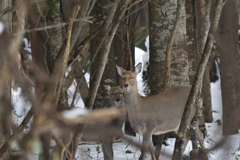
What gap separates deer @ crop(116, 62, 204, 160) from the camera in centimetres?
638

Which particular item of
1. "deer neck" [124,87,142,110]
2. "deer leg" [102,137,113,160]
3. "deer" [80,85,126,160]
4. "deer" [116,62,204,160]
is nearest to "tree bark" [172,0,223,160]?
"deer" [80,85,126,160]

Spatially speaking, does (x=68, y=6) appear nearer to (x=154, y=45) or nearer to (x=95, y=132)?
(x=154, y=45)

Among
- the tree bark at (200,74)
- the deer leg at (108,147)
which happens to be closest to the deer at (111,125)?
the deer leg at (108,147)

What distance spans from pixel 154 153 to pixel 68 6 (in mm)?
2784

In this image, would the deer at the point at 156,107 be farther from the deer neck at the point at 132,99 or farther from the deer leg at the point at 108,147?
the deer leg at the point at 108,147

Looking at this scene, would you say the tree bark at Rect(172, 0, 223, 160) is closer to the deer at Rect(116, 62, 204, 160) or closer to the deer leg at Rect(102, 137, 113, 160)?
the deer leg at Rect(102, 137, 113, 160)

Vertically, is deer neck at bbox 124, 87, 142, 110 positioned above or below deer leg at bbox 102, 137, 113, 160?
above

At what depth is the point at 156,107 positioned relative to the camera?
648 cm

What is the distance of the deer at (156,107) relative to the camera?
6379 mm

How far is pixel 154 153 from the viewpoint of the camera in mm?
6078

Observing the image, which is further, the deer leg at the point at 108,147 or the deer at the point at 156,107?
the deer at the point at 156,107

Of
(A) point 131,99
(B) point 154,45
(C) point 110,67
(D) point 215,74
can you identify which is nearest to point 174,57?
(B) point 154,45

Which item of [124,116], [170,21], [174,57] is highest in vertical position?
[170,21]

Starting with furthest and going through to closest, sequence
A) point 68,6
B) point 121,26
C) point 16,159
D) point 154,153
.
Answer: point 121,26 < point 68,6 < point 154,153 < point 16,159
